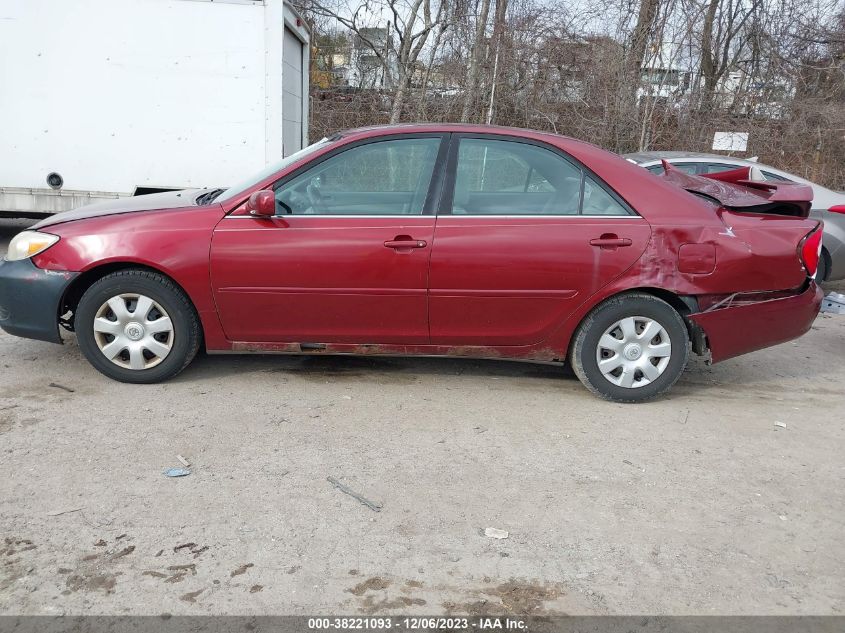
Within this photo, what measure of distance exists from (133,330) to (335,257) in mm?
1329

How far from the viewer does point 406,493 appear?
11.7 ft

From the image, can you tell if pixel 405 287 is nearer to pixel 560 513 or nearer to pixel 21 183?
pixel 560 513

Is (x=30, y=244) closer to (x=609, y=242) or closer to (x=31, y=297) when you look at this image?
(x=31, y=297)

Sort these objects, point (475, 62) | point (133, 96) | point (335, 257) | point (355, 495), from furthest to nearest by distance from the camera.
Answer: point (475, 62)
point (133, 96)
point (335, 257)
point (355, 495)

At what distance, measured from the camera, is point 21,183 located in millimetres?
8305

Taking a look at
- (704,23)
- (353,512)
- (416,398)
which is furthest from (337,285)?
(704,23)

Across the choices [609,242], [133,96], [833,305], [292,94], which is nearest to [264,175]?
[609,242]

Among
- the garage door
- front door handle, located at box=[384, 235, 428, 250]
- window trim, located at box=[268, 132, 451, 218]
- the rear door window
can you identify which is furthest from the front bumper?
the garage door

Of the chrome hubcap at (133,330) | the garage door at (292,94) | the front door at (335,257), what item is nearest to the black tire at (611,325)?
the front door at (335,257)

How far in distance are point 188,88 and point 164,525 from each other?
6.26 metres

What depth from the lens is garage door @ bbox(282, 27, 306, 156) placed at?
8656mm

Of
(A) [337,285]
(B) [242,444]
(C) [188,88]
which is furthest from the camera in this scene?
(C) [188,88]

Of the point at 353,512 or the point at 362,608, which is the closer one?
the point at 362,608

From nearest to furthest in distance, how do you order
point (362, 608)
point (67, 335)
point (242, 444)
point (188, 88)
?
point (362, 608) < point (242, 444) < point (67, 335) < point (188, 88)
